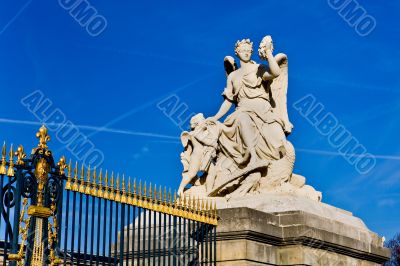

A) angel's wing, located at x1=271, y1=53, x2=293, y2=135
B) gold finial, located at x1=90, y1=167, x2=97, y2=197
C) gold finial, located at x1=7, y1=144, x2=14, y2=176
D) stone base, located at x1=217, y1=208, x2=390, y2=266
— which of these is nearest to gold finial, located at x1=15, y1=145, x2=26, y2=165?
gold finial, located at x1=7, y1=144, x2=14, y2=176

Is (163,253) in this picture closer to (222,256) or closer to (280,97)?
(222,256)

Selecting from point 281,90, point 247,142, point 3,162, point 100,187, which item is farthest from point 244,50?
point 3,162

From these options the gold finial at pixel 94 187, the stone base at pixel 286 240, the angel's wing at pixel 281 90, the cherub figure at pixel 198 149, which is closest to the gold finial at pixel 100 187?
the gold finial at pixel 94 187

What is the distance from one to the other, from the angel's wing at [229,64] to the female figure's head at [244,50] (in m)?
0.43

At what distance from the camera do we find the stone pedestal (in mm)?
13672

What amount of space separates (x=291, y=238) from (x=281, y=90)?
4445mm

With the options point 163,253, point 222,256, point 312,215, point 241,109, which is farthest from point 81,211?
point 241,109

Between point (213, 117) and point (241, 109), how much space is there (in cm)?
73

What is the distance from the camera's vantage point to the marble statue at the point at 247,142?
1595 cm

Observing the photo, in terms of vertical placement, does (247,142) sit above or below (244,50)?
below

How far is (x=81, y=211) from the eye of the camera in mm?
10484

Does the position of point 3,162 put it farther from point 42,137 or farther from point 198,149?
point 198,149

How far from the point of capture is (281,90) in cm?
1772

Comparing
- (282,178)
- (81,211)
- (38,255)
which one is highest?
(282,178)
